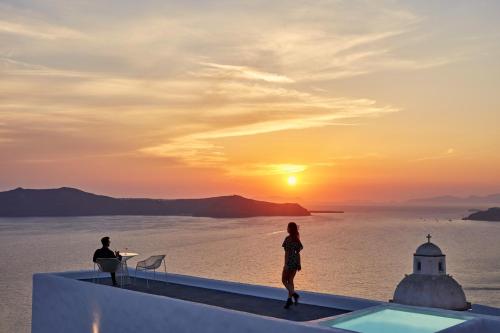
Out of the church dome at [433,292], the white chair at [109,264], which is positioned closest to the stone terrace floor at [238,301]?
the white chair at [109,264]

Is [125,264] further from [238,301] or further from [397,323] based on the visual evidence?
[397,323]

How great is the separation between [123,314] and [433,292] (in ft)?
60.7

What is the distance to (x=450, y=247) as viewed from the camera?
404 feet

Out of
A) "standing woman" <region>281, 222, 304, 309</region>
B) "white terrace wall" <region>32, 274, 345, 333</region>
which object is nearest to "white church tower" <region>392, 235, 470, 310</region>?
"standing woman" <region>281, 222, 304, 309</region>

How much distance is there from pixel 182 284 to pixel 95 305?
2429mm

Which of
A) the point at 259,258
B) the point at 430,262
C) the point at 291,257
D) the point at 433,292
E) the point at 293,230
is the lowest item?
the point at 259,258

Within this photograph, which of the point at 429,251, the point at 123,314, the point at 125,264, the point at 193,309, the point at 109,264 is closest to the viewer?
the point at 193,309

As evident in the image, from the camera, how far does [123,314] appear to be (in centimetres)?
1141

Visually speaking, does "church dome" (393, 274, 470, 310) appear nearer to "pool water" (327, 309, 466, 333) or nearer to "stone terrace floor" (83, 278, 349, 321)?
"stone terrace floor" (83, 278, 349, 321)

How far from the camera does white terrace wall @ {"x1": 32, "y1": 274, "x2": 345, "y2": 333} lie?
8836 mm

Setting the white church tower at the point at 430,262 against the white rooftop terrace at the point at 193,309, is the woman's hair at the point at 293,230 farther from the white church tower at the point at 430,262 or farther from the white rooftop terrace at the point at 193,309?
the white church tower at the point at 430,262

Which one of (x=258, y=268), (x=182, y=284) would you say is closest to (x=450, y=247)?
(x=258, y=268)

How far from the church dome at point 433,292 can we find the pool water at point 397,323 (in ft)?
60.3

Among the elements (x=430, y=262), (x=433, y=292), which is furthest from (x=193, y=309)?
(x=430, y=262)
